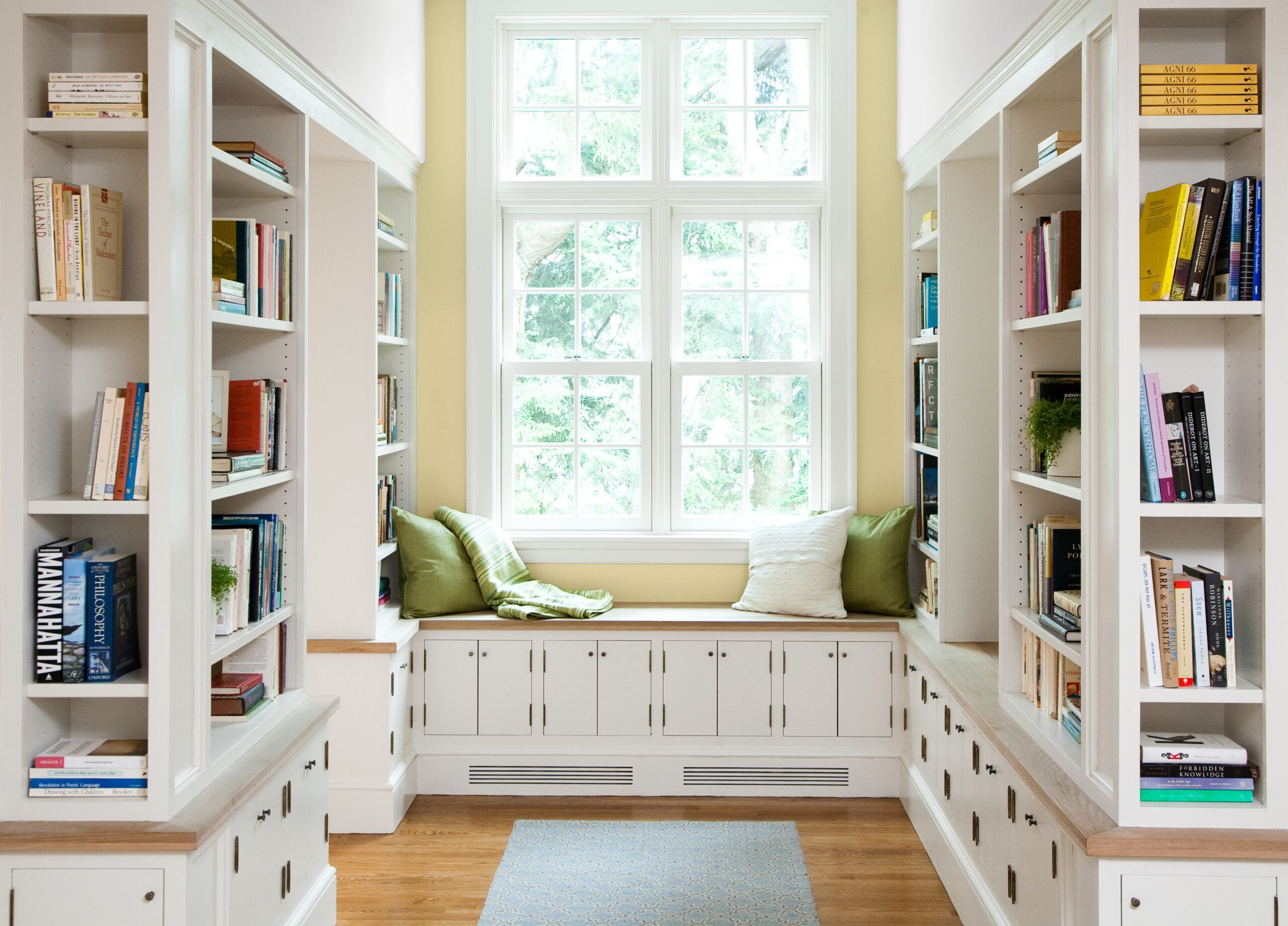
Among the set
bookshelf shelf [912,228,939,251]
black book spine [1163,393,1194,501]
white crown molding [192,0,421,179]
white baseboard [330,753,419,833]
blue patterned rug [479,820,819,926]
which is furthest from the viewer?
bookshelf shelf [912,228,939,251]

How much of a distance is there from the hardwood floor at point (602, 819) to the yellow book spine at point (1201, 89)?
2441 mm

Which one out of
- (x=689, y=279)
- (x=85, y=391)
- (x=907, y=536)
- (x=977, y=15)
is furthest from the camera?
(x=689, y=279)

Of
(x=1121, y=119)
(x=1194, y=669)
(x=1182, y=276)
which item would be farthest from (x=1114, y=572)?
(x=1121, y=119)

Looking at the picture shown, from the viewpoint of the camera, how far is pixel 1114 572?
7.45ft

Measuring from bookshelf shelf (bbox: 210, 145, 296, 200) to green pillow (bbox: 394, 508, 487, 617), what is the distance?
1650 millimetres

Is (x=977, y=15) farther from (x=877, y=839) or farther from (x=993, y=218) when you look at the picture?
(x=877, y=839)

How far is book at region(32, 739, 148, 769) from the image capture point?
2.26m

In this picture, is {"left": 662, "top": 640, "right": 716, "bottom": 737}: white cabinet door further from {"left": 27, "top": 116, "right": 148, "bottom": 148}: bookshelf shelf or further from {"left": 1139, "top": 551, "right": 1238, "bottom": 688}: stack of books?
{"left": 27, "top": 116, "right": 148, "bottom": 148}: bookshelf shelf

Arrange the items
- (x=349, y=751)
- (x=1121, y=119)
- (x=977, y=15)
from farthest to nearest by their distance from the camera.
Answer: (x=349, y=751), (x=977, y=15), (x=1121, y=119)

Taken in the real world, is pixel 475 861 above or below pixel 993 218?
below

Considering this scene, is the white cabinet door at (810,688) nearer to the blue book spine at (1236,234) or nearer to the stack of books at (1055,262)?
the stack of books at (1055,262)

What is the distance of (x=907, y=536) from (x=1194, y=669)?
2107mm

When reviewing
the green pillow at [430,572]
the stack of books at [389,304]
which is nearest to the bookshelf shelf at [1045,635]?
the green pillow at [430,572]

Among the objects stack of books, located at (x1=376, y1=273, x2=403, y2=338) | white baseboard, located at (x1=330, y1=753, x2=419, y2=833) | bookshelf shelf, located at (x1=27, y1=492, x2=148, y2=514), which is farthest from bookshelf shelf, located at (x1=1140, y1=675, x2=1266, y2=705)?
stack of books, located at (x1=376, y1=273, x2=403, y2=338)
